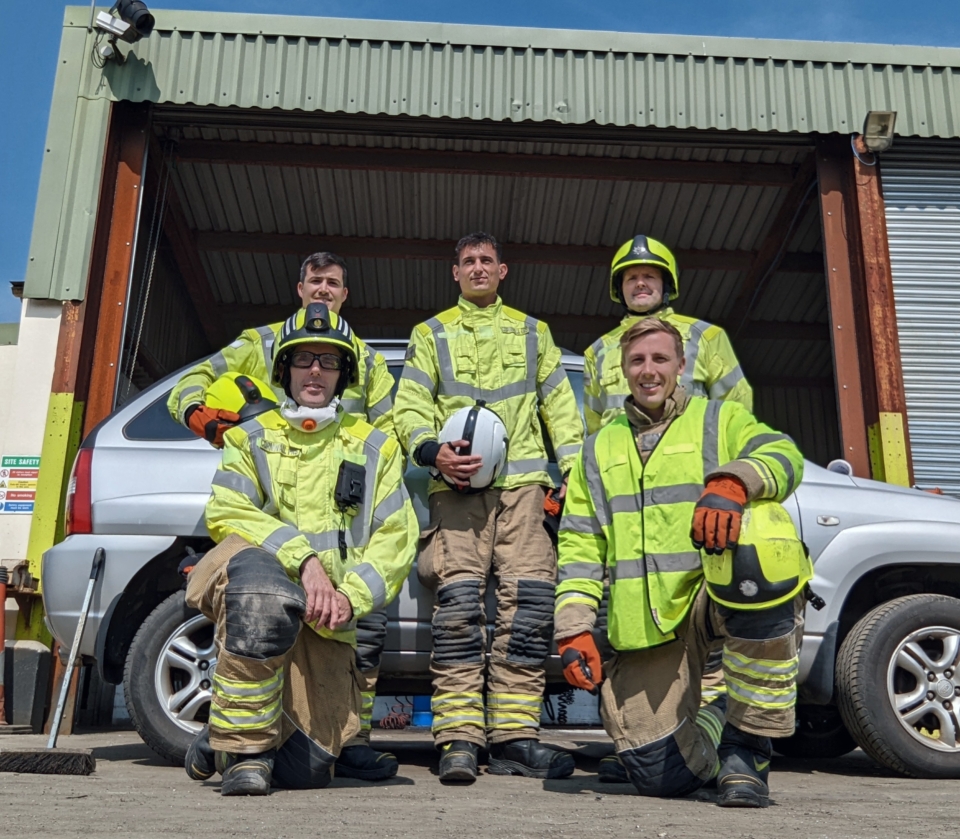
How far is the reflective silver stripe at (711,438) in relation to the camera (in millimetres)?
3289

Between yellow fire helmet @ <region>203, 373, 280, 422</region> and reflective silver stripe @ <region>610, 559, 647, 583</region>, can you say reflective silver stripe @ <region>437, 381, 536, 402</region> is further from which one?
reflective silver stripe @ <region>610, 559, 647, 583</region>

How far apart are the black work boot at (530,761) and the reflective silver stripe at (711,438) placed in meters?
1.31

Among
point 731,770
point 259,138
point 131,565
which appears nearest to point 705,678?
point 731,770

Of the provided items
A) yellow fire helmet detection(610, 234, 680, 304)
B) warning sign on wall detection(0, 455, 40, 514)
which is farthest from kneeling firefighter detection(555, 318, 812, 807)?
warning sign on wall detection(0, 455, 40, 514)

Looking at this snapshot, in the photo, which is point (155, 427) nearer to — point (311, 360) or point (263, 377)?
point (263, 377)

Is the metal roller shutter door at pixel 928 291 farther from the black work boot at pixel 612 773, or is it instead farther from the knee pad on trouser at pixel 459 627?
the knee pad on trouser at pixel 459 627

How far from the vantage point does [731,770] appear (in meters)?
3.00

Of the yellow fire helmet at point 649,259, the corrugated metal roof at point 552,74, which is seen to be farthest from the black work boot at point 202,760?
the corrugated metal roof at point 552,74

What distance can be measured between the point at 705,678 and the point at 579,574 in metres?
0.74

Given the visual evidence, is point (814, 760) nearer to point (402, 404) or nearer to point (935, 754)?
point (935, 754)

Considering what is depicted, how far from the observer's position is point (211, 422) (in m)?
4.13

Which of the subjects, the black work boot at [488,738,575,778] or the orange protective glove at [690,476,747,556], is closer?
the orange protective glove at [690,476,747,556]

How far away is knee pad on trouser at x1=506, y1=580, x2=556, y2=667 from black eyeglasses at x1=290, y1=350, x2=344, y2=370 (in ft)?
3.82

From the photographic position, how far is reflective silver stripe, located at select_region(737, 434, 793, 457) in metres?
3.17
